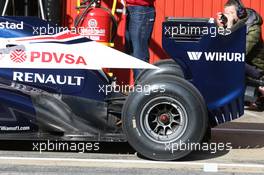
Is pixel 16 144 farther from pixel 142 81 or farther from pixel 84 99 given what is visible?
pixel 142 81

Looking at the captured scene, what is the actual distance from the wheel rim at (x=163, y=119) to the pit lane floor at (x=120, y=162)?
0.89 ft

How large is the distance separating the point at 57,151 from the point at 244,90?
201cm

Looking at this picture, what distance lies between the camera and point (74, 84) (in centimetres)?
650

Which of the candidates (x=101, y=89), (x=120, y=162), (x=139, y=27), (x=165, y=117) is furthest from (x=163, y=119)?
(x=139, y=27)

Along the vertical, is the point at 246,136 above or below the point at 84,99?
below

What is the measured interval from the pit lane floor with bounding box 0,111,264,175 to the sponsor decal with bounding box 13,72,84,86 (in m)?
0.75

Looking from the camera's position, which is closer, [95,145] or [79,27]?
[95,145]

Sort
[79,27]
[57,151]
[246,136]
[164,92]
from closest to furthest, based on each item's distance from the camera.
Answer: [164,92], [57,151], [246,136], [79,27]

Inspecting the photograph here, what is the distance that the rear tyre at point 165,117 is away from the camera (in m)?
6.29

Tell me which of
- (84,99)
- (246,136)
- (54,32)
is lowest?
(246,136)

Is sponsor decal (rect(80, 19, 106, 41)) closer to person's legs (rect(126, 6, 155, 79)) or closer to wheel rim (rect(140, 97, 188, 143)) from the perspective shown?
person's legs (rect(126, 6, 155, 79))

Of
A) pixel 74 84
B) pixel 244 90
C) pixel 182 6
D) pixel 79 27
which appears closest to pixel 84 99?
pixel 74 84

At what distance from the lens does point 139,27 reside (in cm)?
876

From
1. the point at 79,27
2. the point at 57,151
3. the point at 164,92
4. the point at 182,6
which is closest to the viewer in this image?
the point at 164,92
